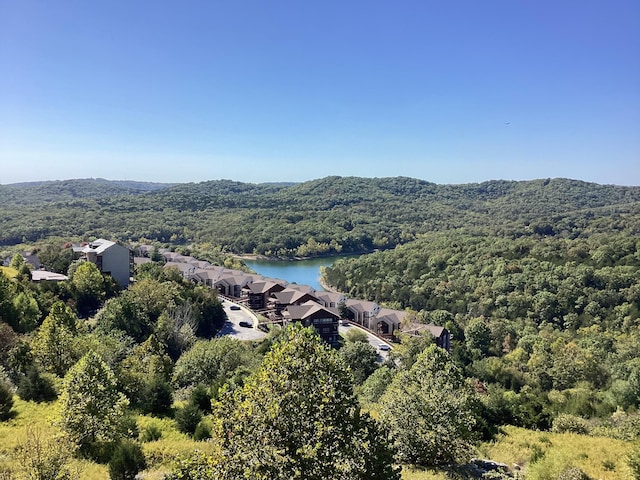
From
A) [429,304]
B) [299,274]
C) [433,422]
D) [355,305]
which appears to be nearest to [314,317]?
[355,305]

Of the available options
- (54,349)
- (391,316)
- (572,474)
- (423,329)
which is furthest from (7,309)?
(391,316)

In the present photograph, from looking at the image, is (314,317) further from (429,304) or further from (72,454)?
(72,454)

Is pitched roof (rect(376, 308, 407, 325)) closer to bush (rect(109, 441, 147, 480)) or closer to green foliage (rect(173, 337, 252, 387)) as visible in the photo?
green foliage (rect(173, 337, 252, 387))

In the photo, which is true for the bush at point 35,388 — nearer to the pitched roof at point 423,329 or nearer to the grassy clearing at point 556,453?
the grassy clearing at point 556,453

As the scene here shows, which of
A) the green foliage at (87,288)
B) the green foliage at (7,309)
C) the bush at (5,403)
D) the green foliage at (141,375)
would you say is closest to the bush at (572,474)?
the green foliage at (141,375)

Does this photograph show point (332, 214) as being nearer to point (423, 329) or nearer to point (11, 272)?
point (423, 329)

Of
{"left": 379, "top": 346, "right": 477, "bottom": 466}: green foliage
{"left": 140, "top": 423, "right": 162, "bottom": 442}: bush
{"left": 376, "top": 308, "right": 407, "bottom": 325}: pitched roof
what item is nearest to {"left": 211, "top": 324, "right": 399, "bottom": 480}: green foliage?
{"left": 379, "top": 346, "right": 477, "bottom": 466}: green foliage
